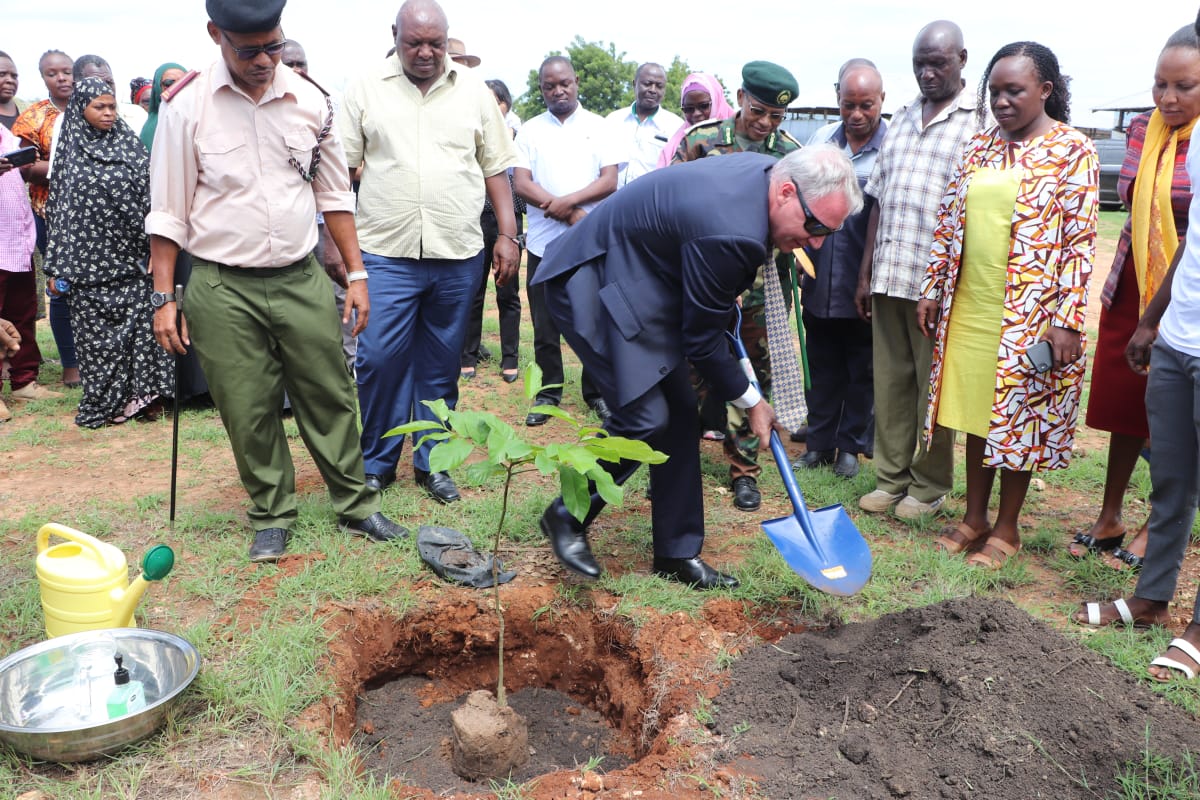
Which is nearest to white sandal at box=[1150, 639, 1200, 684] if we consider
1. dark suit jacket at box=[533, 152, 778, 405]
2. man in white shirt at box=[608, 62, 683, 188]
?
dark suit jacket at box=[533, 152, 778, 405]

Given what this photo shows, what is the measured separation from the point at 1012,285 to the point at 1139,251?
434mm

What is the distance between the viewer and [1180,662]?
2898mm

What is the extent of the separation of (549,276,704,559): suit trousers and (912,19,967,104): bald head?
5.79ft

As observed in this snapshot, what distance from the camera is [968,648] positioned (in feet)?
9.42

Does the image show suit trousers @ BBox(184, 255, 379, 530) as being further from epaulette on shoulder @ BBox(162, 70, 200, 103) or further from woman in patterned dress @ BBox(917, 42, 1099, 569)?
woman in patterned dress @ BBox(917, 42, 1099, 569)

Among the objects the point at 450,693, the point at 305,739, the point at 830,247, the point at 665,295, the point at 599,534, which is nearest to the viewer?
the point at 305,739

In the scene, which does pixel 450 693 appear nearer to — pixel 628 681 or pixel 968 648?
pixel 628 681

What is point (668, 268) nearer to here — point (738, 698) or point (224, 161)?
point (738, 698)

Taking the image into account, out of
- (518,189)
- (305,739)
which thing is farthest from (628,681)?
(518,189)

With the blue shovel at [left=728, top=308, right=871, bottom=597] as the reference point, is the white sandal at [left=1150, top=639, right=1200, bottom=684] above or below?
below

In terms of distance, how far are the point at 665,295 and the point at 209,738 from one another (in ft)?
6.51

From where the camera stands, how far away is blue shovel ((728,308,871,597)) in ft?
10.4

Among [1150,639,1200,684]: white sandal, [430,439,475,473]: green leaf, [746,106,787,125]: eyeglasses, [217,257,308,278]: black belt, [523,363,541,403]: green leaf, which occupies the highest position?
[746,106,787,125]: eyeglasses

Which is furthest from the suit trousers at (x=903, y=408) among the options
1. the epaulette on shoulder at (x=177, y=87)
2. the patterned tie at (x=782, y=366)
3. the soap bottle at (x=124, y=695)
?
the soap bottle at (x=124, y=695)
